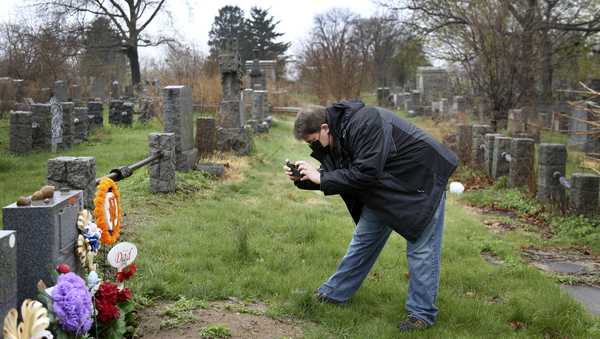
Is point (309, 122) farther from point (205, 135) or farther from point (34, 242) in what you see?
point (205, 135)

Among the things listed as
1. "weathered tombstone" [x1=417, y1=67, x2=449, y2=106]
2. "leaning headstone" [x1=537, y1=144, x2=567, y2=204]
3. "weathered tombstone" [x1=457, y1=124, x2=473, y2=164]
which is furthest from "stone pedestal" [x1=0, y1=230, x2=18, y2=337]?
"weathered tombstone" [x1=417, y1=67, x2=449, y2=106]

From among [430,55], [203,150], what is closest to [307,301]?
[203,150]

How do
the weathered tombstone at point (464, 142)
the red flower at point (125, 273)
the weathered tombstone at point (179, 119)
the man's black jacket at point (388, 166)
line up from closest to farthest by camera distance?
the red flower at point (125, 273) → the man's black jacket at point (388, 166) → the weathered tombstone at point (179, 119) → the weathered tombstone at point (464, 142)

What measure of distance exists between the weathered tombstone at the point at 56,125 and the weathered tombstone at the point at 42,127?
0.07 meters

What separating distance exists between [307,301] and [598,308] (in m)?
2.66

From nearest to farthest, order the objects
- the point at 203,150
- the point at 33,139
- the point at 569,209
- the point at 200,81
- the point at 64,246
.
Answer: the point at 64,246
the point at 569,209
the point at 203,150
the point at 33,139
the point at 200,81

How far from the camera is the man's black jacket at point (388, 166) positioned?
438 cm

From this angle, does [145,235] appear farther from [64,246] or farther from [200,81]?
[200,81]

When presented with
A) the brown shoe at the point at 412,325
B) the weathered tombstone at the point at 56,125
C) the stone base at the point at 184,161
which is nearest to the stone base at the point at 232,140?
the stone base at the point at 184,161

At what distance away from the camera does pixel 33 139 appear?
1387 cm

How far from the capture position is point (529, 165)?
11398mm

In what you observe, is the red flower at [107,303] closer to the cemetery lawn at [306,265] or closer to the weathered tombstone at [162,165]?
the cemetery lawn at [306,265]

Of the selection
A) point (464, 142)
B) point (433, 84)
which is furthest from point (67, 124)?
point (433, 84)

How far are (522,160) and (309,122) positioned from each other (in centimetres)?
804
